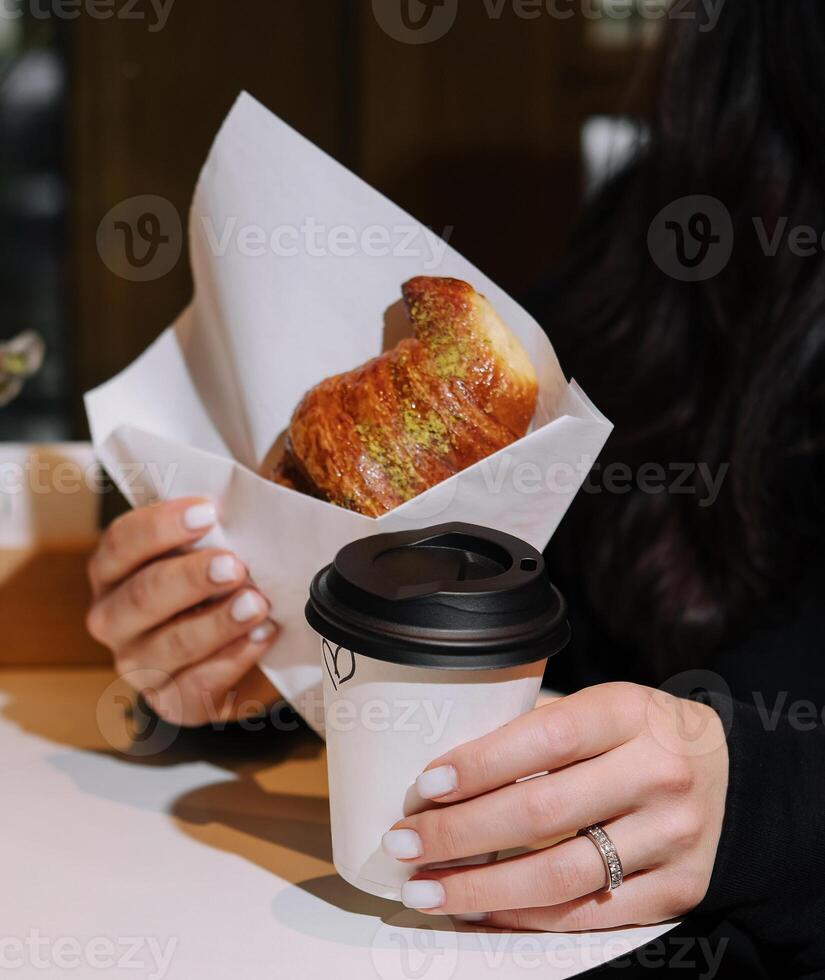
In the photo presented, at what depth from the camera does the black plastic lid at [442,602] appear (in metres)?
0.50

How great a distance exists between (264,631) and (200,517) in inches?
3.6

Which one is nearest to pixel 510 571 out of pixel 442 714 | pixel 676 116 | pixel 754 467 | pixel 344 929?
pixel 442 714

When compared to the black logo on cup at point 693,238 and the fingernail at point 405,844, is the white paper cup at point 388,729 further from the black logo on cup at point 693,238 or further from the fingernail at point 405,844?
the black logo on cup at point 693,238

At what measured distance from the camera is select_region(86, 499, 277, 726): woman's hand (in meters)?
0.73

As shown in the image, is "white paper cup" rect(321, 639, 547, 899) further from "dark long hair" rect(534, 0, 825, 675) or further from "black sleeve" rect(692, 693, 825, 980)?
"dark long hair" rect(534, 0, 825, 675)

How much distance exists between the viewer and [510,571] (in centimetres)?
54

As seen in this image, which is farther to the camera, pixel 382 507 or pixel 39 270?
pixel 39 270

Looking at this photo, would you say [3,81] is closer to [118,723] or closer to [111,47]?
[111,47]

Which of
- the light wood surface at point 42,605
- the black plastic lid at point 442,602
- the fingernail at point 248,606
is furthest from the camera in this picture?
the light wood surface at point 42,605

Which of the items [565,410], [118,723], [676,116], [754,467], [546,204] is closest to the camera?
[565,410]

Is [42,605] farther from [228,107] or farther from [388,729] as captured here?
[228,107]

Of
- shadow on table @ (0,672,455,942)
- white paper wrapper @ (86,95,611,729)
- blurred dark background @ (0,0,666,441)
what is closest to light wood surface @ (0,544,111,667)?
shadow on table @ (0,672,455,942)

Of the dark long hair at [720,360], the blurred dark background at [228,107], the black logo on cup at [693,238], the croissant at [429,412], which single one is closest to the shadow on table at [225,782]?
the croissant at [429,412]

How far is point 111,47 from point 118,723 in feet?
5.45
